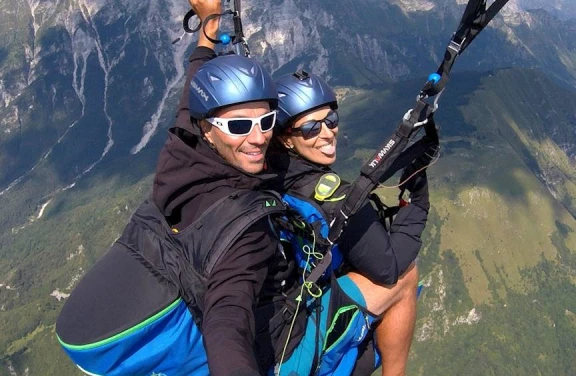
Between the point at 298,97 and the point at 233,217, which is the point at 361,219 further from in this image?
the point at 233,217

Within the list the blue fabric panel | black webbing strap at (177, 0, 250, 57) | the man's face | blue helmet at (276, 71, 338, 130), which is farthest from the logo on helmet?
black webbing strap at (177, 0, 250, 57)

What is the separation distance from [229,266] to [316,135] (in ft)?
13.2

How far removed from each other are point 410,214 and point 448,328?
680ft

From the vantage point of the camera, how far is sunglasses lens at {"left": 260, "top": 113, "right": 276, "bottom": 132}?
6.93 meters

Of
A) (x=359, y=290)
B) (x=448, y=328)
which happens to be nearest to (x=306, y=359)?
(x=359, y=290)

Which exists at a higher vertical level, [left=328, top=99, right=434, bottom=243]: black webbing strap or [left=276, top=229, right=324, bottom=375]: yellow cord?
[left=328, top=99, right=434, bottom=243]: black webbing strap

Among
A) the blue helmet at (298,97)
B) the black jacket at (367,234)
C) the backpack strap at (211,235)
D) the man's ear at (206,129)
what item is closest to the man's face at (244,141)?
the man's ear at (206,129)

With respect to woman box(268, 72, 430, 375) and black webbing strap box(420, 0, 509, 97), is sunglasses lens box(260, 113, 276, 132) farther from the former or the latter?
black webbing strap box(420, 0, 509, 97)

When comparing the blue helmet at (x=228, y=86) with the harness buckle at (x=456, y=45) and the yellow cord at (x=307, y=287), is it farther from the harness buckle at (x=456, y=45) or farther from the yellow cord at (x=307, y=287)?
the harness buckle at (x=456, y=45)

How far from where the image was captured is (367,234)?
311 inches

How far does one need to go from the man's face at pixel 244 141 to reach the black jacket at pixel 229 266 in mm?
194

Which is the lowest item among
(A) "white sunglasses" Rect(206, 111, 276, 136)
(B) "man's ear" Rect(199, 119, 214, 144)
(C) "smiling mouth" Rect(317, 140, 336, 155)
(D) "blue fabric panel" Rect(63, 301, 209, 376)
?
(D) "blue fabric panel" Rect(63, 301, 209, 376)

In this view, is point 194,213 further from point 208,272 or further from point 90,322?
point 90,322

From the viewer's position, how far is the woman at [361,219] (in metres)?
7.98
